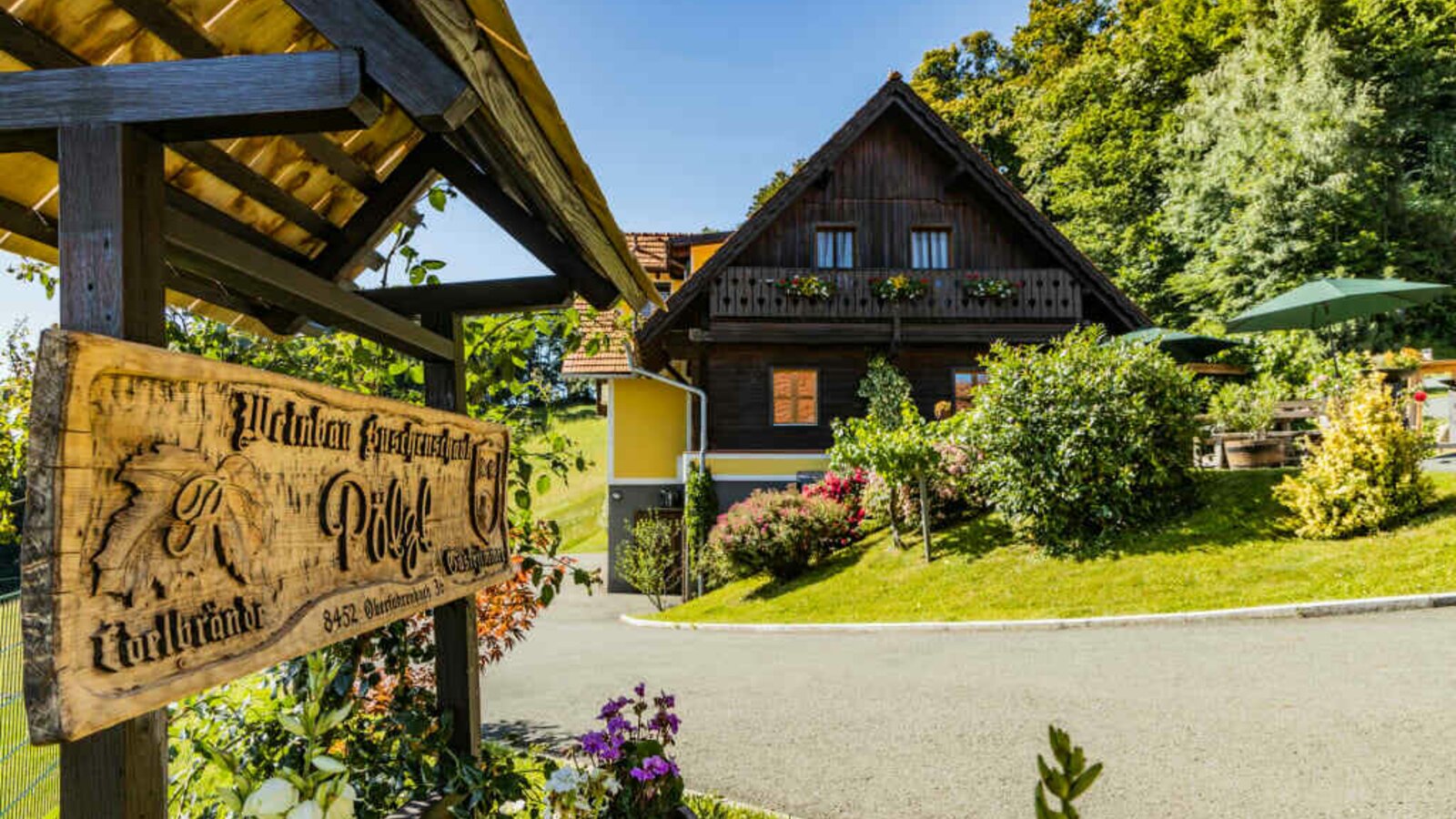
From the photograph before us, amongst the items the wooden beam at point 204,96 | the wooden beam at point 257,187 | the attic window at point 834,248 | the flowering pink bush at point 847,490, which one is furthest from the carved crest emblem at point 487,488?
the attic window at point 834,248

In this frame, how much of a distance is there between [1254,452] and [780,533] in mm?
8071

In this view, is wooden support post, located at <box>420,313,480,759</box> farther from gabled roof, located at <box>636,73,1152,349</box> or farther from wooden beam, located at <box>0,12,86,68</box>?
gabled roof, located at <box>636,73,1152,349</box>

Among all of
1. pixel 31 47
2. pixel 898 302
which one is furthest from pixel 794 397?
pixel 31 47

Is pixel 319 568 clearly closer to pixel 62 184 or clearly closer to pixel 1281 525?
pixel 62 184

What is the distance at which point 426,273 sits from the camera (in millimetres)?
3838

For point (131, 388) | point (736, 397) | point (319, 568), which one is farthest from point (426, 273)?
point (736, 397)

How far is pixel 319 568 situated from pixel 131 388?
69 cm

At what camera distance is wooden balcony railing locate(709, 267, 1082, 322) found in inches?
669

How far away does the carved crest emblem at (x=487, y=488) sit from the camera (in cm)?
291

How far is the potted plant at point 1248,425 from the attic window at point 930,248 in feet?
21.4

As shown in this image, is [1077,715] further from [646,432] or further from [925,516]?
[646,432]

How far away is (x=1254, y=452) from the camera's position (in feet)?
42.8

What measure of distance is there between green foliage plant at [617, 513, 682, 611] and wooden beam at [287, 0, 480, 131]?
47.4 feet

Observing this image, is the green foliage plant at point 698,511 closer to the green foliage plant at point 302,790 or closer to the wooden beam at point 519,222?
the wooden beam at point 519,222
